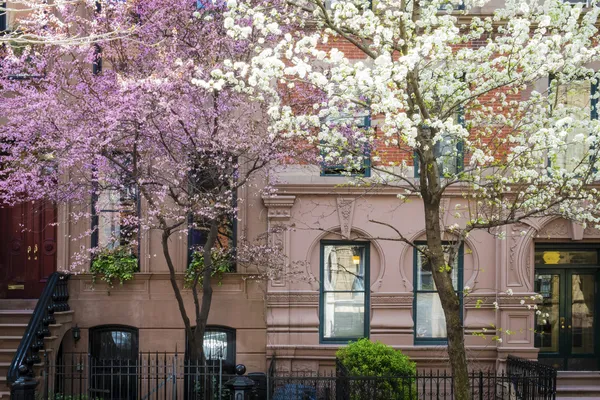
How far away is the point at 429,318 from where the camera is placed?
593 inches

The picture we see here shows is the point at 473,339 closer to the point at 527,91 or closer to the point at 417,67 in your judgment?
the point at 527,91

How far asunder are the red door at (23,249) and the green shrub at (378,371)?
618 cm

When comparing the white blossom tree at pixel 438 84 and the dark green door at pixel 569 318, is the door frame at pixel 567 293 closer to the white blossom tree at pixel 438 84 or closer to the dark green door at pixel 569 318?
the dark green door at pixel 569 318

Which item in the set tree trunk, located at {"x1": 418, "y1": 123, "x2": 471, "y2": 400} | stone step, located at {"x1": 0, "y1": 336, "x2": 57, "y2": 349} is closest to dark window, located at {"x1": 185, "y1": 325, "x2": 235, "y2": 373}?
stone step, located at {"x1": 0, "y1": 336, "x2": 57, "y2": 349}

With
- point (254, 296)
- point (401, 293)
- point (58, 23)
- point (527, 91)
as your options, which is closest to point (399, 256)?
point (401, 293)

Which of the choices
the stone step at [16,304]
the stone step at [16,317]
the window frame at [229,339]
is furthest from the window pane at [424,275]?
the stone step at [16,304]

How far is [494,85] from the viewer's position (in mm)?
9836

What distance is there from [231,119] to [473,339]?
6398mm

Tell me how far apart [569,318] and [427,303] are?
290 cm

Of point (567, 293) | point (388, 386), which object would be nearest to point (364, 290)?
point (388, 386)

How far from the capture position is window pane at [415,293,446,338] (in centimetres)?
1504

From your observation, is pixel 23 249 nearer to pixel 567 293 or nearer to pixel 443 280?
pixel 443 280

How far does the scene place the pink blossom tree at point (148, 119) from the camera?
12.0 metres

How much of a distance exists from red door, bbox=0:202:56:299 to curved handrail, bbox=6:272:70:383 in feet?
2.88
